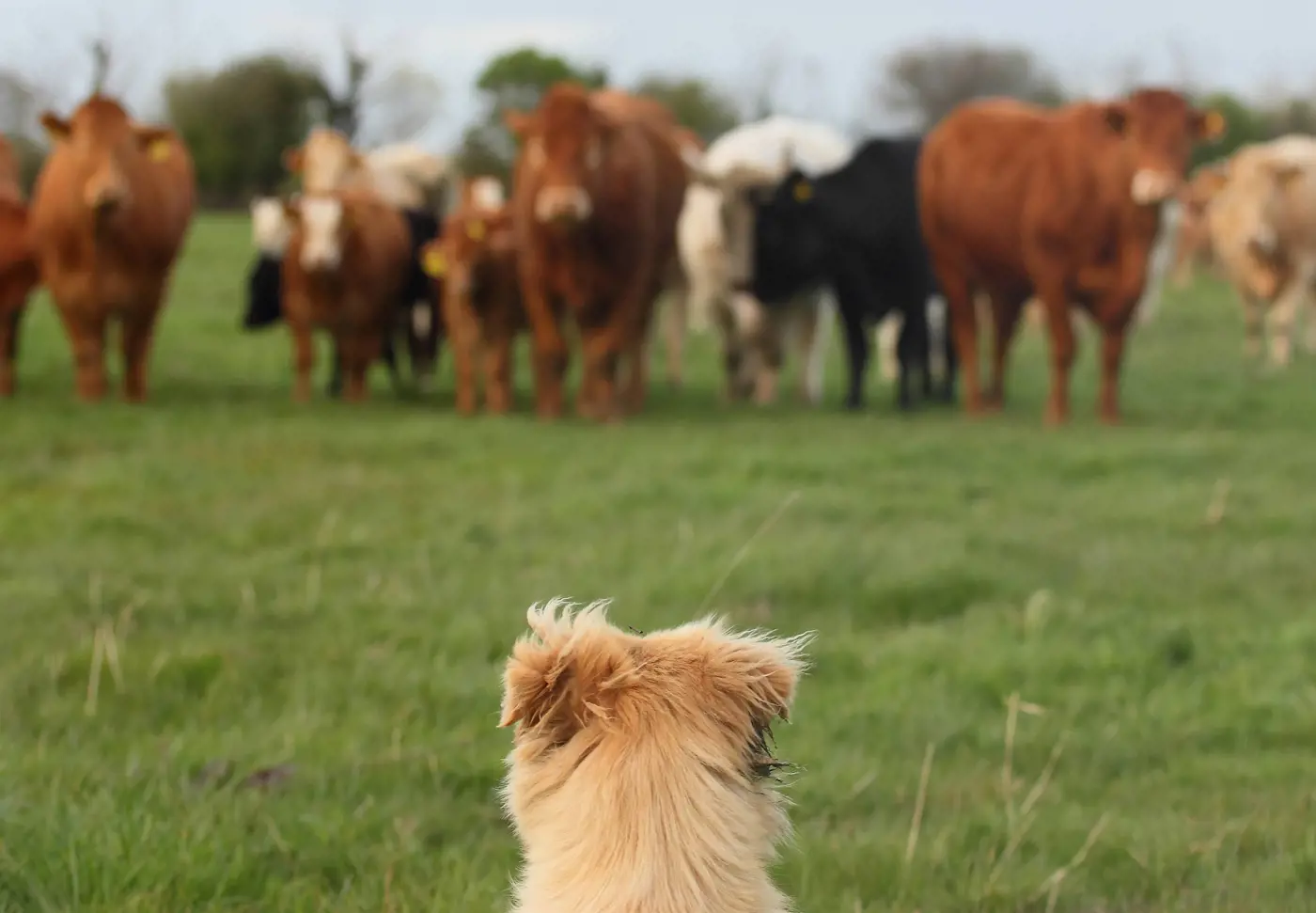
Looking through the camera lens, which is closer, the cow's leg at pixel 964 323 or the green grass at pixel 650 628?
the green grass at pixel 650 628

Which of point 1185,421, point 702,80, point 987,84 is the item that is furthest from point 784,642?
point 987,84

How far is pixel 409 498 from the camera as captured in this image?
7488mm

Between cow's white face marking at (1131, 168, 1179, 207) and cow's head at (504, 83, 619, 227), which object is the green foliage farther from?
cow's white face marking at (1131, 168, 1179, 207)

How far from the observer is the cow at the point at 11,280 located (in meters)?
11.2

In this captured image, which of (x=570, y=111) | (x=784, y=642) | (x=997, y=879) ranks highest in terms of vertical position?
(x=570, y=111)

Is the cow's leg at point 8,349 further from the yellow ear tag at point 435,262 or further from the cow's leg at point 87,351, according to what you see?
the yellow ear tag at point 435,262

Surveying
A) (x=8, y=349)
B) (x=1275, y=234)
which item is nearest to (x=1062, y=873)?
(x=8, y=349)

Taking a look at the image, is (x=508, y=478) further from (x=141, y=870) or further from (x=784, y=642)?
(x=784, y=642)

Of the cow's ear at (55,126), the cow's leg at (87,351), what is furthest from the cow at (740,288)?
the cow's ear at (55,126)

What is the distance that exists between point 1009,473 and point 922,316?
4836mm

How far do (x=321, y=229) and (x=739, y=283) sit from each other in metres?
3.61

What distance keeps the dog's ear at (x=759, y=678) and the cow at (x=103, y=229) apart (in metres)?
9.81

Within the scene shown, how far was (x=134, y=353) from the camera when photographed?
11273mm

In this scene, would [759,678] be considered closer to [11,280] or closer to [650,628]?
[650,628]
